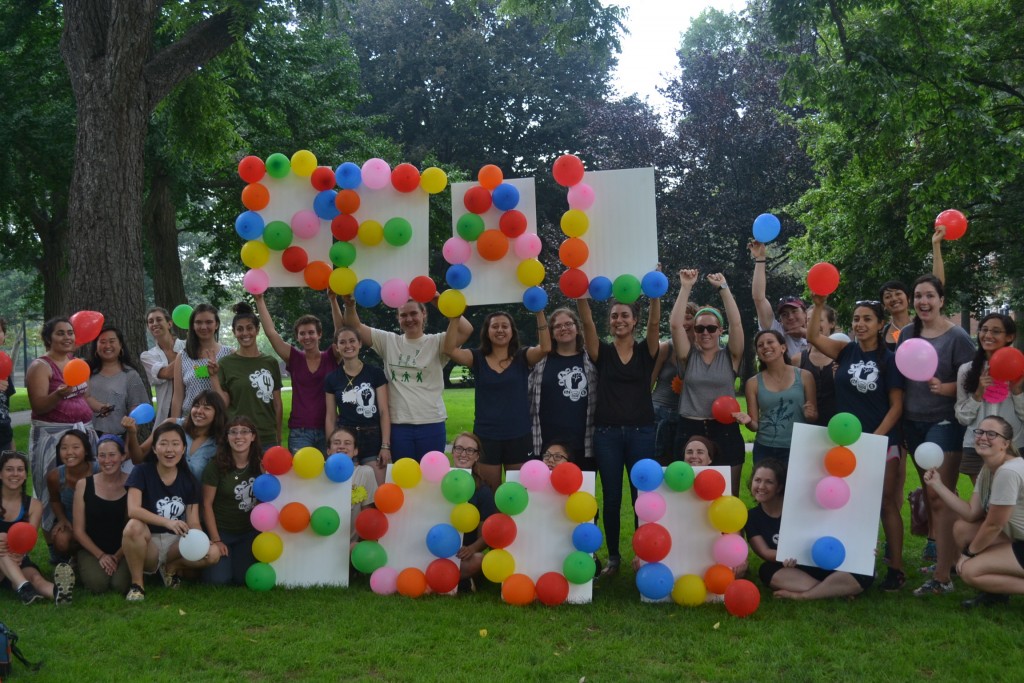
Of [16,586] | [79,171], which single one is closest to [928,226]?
[79,171]

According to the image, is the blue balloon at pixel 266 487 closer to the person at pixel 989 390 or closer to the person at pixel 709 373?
the person at pixel 709 373

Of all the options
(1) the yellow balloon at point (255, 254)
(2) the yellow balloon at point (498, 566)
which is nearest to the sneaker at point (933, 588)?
(2) the yellow balloon at point (498, 566)

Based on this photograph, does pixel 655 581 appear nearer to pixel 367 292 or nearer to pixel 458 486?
pixel 458 486

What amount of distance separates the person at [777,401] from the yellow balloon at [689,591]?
2.86ft

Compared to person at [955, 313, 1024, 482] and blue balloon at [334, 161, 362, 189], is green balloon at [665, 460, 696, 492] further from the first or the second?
blue balloon at [334, 161, 362, 189]

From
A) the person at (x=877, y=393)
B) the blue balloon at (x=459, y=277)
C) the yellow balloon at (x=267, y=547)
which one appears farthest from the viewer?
the blue balloon at (x=459, y=277)

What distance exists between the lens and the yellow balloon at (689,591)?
5.14 metres

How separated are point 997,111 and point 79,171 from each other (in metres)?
11.5

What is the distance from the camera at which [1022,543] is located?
16.0 ft

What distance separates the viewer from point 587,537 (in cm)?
518

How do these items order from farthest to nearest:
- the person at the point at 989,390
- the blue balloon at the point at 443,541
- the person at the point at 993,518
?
the blue balloon at the point at 443,541 → the person at the point at 989,390 → the person at the point at 993,518

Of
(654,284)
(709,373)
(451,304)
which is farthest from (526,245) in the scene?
(709,373)

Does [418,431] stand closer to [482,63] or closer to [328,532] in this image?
[328,532]

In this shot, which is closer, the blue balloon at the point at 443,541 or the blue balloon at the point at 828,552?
the blue balloon at the point at 828,552
